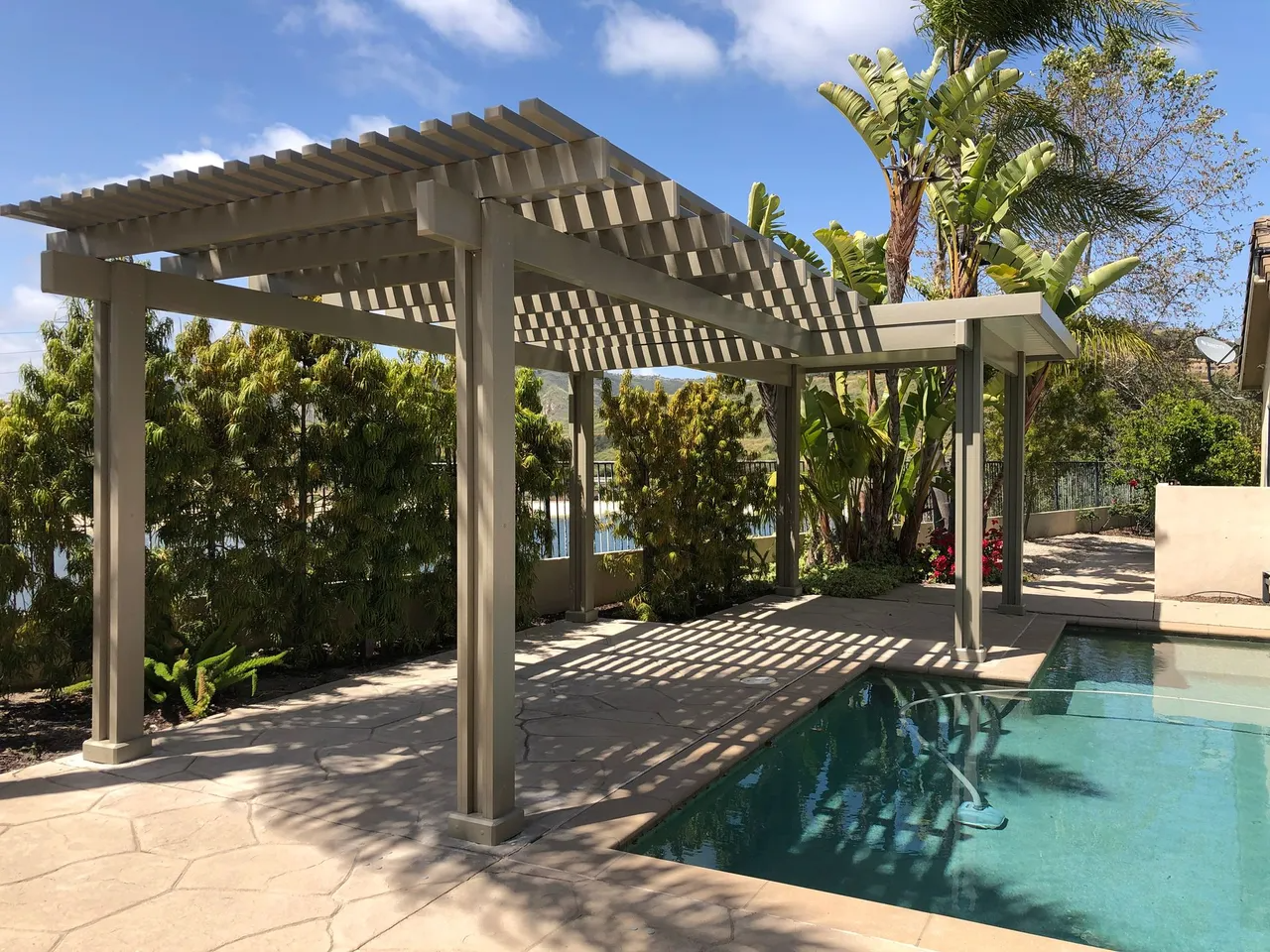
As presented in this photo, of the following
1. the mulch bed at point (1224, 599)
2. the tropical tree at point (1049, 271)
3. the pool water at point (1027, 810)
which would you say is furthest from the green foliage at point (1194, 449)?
the pool water at point (1027, 810)

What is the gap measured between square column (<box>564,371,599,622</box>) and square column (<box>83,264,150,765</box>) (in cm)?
520

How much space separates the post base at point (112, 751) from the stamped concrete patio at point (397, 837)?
8 cm

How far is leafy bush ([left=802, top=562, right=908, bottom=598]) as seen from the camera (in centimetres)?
1232

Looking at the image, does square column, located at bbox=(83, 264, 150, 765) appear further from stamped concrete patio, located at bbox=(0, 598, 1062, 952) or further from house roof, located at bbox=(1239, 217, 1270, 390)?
house roof, located at bbox=(1239, 217, 1270, 390)

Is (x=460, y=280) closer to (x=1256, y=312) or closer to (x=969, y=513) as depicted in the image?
(x=969, y=513)

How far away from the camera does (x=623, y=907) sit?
3697 millimetres

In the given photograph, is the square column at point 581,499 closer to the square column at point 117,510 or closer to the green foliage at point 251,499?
the green foliage at point 251,499

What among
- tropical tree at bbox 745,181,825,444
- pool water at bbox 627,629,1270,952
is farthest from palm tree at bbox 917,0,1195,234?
pool water at bbox 627,629,1270,952

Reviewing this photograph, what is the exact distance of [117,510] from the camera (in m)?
5.38

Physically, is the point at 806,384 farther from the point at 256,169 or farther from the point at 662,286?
the point at 256,169

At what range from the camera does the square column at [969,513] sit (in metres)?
8.49

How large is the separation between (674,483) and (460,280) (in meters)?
6.38

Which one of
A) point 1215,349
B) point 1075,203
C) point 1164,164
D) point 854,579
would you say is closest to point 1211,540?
point 854,579

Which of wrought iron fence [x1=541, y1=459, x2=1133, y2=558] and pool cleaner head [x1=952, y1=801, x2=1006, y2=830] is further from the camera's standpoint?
wrought iron fence [x1=541, y1=459, x2=1133, y2=558]
